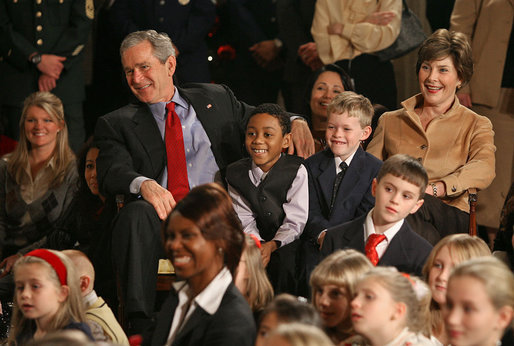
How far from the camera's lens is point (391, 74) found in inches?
220

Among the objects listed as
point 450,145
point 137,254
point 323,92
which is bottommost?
point 137,254

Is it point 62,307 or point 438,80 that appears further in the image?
point 438,80

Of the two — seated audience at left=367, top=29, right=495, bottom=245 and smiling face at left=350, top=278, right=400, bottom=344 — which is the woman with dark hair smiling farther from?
seated audience at left=367, top=29, right=495, bottom=245

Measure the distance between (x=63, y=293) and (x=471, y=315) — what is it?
149 cm

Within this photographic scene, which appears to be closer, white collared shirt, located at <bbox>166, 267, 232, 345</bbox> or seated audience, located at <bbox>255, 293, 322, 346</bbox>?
seated audience, located at <bbox>255, 293, 322, 346</bbox>

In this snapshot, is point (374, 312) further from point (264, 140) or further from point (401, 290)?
point (264, 140)

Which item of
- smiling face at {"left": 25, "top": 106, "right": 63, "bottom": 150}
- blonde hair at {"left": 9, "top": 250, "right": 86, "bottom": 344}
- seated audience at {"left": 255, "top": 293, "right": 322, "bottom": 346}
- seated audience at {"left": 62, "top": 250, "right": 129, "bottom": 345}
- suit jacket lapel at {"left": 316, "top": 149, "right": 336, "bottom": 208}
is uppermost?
smiling face at {"left": 25, "top": 106, "right": 63, "bottom": 150}

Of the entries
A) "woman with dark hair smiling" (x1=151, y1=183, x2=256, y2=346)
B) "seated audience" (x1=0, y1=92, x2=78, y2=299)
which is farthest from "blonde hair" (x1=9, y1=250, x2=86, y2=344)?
"seated audience" (x1=0, y1=92, x2=78, y2=299)

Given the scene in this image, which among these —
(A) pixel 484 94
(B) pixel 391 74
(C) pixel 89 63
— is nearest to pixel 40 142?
(C) pixel 89 63

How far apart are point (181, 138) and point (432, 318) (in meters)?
1.65

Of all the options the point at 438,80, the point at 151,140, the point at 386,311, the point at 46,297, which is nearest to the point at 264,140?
the point at 151,140

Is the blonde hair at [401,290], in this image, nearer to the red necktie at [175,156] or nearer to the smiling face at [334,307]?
the smiling face at [334,307]

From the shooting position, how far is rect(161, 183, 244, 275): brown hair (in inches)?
108

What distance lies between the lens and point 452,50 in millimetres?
4348
